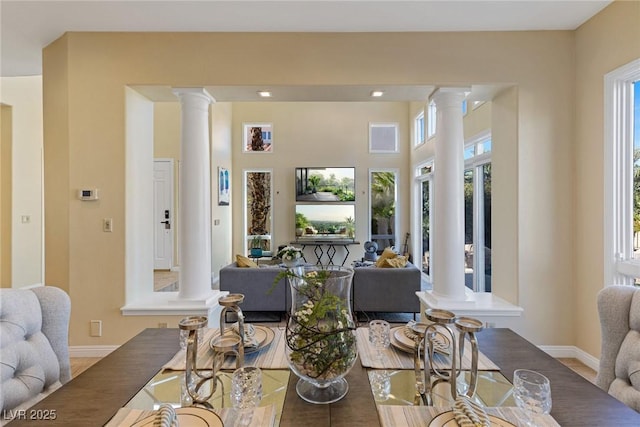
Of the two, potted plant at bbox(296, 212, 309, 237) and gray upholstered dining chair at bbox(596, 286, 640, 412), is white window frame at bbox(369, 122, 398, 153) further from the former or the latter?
gray upholstered dining chair at bbox(596, 286, 640, 412)

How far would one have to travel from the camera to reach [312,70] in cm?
295

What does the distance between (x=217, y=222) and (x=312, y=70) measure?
13.2 feet

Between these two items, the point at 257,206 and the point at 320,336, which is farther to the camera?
the point at 257,206

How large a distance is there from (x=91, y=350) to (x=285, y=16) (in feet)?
11.3

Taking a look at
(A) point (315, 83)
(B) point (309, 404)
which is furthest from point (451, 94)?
(B) point (309, 404)

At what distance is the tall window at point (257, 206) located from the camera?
7477 mm

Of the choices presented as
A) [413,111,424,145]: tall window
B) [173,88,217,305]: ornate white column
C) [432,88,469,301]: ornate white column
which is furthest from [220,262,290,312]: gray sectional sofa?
[413,111,424,145]: tall window

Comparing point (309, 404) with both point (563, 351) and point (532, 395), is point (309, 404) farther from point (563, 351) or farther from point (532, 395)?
point (563, 351)

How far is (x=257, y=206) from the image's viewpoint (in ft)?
24.6

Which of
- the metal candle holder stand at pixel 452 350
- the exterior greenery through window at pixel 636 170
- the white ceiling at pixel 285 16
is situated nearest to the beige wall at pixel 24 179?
the white ceiling at pixel 285 16

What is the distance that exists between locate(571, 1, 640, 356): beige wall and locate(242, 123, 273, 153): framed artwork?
5767 mm

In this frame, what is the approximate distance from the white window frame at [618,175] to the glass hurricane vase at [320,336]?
2.69 m

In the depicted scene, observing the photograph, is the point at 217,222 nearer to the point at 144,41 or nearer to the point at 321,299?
the point at 144,41

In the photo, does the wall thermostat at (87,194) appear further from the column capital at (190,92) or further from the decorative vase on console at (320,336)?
the decorative vase on console at (320,336)
